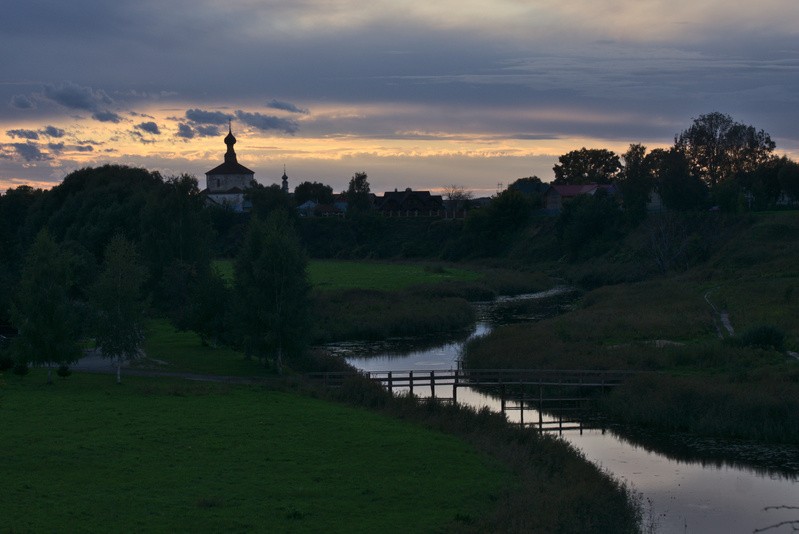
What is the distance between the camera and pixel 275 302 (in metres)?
49.2

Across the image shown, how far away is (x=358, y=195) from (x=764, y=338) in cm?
14221

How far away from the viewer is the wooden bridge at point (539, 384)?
43.0 m

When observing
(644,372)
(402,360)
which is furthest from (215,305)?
(644,372)

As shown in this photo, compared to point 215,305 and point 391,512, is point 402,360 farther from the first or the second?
point 391,512

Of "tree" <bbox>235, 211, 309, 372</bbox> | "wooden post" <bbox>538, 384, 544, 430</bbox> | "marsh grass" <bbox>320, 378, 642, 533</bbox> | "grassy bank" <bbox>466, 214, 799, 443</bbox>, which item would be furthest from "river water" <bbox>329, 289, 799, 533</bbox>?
"tree" <bbox>235, 211, 309, 372</bbox>

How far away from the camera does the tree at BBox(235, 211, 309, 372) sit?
159 ft

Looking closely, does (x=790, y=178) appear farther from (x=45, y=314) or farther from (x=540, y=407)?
(x=45, y=314)

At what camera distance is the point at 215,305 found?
54.9 m

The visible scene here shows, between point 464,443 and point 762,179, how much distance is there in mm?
101907

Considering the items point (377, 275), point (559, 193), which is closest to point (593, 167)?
point (559, 193)

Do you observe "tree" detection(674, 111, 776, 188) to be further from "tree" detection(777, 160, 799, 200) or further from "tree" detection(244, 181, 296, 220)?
"tree" detection(244, 181, 296, 220)

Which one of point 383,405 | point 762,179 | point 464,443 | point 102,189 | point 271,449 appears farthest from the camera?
point 762,179

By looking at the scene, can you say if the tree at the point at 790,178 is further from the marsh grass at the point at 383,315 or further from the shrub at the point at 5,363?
the shrub at the point at 5,363

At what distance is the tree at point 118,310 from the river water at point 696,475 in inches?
573
